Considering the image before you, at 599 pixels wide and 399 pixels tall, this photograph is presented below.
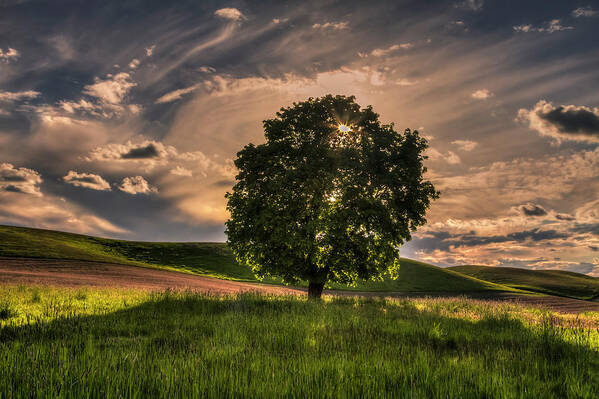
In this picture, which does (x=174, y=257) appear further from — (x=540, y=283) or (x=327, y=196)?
(x=540, y=283)

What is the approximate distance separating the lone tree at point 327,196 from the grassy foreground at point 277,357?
946cm

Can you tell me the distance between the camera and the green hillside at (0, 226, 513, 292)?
59.1 meters

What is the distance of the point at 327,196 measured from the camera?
2106cm

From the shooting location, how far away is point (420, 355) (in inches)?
225

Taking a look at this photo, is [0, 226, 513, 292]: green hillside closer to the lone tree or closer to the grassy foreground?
the lone tree

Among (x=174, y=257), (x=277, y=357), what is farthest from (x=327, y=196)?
(x=174, y=257)

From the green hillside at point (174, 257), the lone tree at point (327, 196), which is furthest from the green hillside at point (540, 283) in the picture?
the lone tree at point (327, 196)

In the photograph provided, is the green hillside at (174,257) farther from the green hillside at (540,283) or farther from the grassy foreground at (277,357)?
the grassy foreground at (277,357)

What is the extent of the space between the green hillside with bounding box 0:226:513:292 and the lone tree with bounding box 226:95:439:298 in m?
42.9

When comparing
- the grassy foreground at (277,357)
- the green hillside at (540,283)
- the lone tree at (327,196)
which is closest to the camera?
the grassy foreground at (277,357)

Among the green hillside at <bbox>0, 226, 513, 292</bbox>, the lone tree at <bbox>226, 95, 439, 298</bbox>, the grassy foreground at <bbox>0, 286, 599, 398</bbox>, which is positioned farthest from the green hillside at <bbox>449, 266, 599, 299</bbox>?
the grassy foreground at <bbox>0, 286, 599, 398</bbox>

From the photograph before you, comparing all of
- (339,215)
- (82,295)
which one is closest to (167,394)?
(82,295)

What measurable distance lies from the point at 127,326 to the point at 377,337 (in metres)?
6.33

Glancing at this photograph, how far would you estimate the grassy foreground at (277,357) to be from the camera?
394cm
